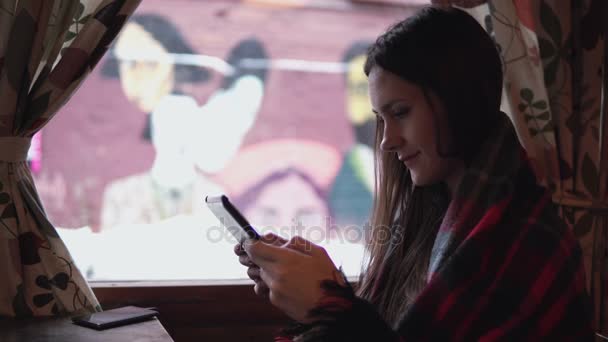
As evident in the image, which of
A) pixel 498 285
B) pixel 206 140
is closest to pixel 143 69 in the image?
pixel 206 140

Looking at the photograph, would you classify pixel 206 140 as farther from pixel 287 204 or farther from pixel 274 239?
pixel 274 239

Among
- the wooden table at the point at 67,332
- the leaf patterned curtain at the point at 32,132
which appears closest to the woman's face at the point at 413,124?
the wooden table at the point at 67,332

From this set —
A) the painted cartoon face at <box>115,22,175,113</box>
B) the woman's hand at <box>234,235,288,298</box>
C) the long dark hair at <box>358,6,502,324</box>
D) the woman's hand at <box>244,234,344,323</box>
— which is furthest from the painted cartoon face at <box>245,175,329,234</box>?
the woman's hand at <box>244,234,344,323</box>

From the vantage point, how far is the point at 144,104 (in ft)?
7.02

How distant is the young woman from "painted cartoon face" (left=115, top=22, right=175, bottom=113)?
1.22 m

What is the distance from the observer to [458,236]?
0.94 metres

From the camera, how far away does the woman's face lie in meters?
0.93

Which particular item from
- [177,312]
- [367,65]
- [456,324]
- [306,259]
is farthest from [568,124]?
[177,312]

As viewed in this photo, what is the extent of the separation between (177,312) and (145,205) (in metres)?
0.73

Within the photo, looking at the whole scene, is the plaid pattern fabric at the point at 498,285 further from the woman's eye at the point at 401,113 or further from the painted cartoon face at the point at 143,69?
the painted cartoon face at the point at 143,69

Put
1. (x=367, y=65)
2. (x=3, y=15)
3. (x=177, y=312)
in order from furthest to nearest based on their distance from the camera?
(x=177, y=312) → (x=3, y=15) → (x=367, y=65)

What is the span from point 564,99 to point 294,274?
0.97m

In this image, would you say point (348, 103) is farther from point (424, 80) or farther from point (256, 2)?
point (424, 80)

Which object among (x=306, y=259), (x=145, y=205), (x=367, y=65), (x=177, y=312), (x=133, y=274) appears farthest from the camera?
(x=145, y=205)
